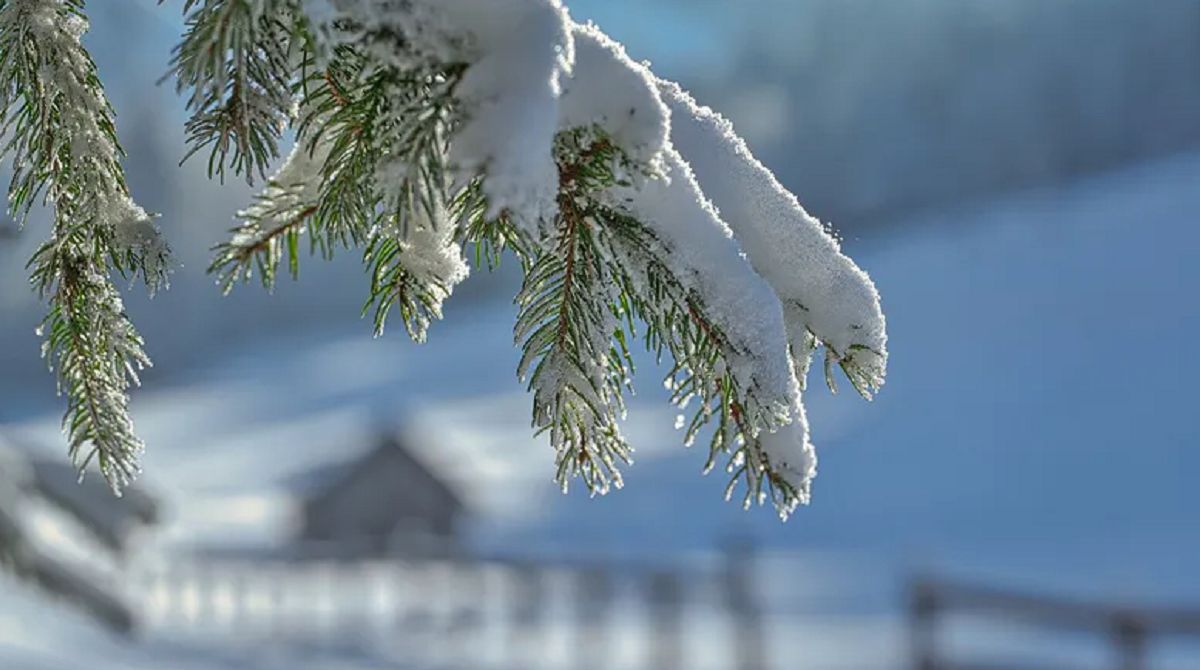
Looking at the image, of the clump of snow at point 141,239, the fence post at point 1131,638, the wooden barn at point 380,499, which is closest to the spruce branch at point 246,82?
the clump of snow at point 141,239

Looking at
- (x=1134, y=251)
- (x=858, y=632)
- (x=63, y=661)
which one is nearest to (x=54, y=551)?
(x=63, y=661)

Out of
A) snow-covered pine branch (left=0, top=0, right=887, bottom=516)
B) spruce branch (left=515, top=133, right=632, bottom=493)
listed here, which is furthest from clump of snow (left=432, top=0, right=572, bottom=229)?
spruce branch (left=515, top=133, right=632, bottom=493)

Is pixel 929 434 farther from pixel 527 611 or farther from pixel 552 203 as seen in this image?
pixel 552 203

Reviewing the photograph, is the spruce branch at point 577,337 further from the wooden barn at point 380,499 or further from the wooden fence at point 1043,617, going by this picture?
the wooden barn at point 380,499

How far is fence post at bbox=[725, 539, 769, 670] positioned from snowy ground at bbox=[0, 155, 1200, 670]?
5762 millimetres

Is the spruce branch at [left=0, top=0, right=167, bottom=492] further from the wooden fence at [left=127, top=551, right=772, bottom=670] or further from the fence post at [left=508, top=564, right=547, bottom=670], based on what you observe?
the fence post at [left=508, top=564, right=547, bottom=670]

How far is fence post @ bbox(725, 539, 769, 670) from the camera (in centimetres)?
1230

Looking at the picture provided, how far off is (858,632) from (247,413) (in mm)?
63968

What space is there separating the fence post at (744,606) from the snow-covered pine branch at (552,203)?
11150mm

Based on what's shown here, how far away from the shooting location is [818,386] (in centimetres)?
6456

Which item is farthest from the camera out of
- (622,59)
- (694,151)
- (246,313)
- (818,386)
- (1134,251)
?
(246,313)

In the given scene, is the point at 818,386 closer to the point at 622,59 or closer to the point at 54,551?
the point at 54,551

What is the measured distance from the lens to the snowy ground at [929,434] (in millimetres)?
37406

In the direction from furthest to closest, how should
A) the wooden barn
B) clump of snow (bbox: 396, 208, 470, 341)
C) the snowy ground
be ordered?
the snowy ground < the wooden barn < clump of snow (bbox: 396, 208, 470, 341)
